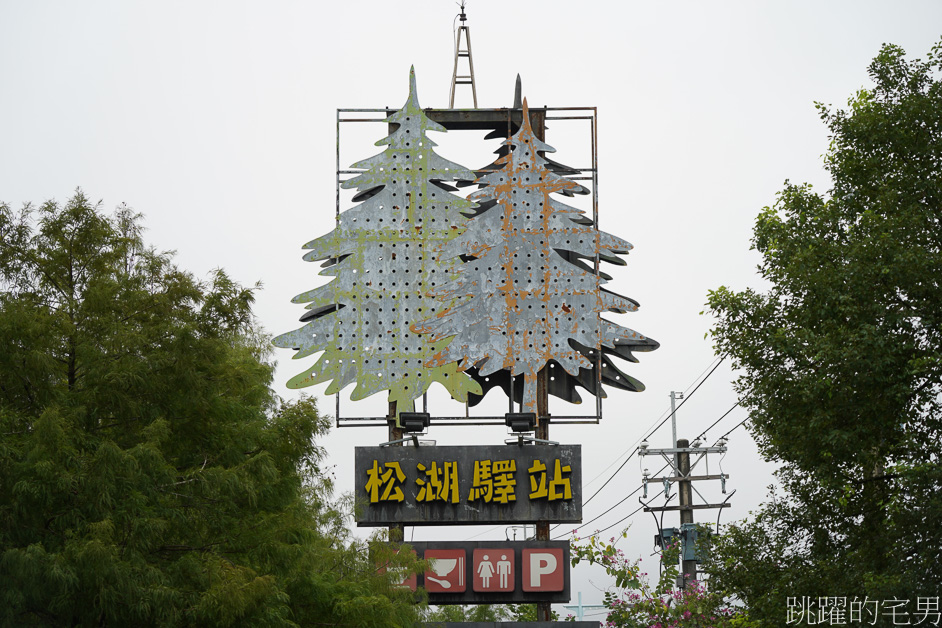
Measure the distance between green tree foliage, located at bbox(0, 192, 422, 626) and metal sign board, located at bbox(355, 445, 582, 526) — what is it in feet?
16.2

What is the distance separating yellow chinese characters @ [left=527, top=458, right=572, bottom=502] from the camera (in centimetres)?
2002

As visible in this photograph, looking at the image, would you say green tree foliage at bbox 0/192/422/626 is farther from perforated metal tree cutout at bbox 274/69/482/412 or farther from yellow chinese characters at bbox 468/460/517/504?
perforated metal tree cutout at bbox 274/69/482/412

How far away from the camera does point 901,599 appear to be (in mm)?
11914

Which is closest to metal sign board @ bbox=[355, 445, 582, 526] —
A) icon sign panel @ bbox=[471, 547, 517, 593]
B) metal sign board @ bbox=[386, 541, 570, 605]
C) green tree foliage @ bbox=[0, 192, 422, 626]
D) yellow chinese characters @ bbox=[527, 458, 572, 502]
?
yellow chinese characters @ bbox=[527, 458, 572, 502]

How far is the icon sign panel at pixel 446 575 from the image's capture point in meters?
19.4

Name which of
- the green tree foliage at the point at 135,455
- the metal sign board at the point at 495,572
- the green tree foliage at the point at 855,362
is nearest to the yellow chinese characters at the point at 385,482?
the metal sign board at the point at 495,572

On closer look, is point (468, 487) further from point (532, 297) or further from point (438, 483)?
point (532, 297)

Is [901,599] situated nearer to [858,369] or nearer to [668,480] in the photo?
[858,369]

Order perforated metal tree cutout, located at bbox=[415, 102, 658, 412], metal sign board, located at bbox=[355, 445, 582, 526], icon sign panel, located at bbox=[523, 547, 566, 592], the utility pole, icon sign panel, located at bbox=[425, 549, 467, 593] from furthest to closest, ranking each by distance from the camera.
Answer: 1. perforated metal tree cutout, located at bbox=[415, 102, 658, 412]
2. the utility pole
3. metal sign board, located at bbox=[355, 445, 582, 526]
4. icon sign panel, located at bbox=[523, 547, 566, 592]
5. icon sign panel, located at bbox=[425, 549, 467, 593]

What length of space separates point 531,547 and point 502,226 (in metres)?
5.86

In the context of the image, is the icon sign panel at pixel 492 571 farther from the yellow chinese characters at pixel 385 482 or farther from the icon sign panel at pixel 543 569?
the yellow chinese characters at pixel 385 482

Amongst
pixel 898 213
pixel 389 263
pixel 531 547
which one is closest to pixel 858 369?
pixel 898 213

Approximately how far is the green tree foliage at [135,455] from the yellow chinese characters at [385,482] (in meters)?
4.92

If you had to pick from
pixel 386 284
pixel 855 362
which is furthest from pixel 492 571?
pixel 855 362
